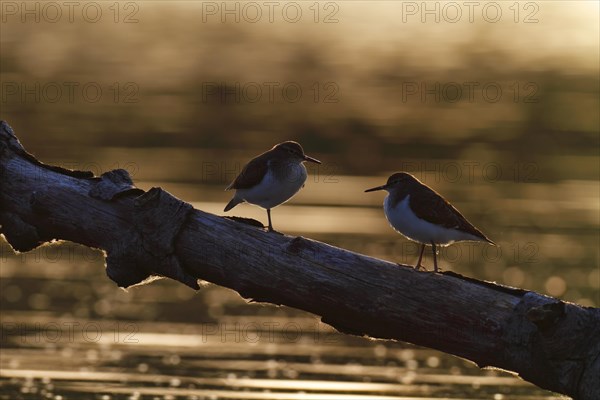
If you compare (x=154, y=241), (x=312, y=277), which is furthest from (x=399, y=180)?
(x=154, y=241)

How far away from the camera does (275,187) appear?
12977mm

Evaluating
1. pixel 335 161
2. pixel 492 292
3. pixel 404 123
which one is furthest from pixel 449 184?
pixel 492 292

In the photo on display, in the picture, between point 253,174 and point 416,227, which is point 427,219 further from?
point 253,174

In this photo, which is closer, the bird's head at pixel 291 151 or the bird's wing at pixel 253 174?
the bird's wing at pixel 253 174

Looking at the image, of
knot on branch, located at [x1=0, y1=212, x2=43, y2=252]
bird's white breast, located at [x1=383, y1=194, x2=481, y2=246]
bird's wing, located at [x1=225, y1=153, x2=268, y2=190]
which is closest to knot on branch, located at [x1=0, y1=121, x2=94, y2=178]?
knot on branch, located at [x1=0, y1=212, x2=43, y2=252]

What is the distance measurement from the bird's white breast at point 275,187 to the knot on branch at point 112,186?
6.87 ft

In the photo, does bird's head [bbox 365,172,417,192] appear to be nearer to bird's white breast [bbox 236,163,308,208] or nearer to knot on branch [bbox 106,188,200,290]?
bird's white breast [bbox 236,163,308,208]

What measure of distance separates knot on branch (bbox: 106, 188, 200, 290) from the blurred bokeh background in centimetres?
345

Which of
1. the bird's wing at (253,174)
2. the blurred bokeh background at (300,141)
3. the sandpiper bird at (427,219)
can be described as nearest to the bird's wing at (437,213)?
the sandpiper bird at (427,219)

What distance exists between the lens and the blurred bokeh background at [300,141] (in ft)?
50.4

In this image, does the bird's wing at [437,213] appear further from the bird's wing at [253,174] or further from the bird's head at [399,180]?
the bird's wing at [253,174]

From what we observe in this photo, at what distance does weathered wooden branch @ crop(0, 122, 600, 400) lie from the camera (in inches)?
394

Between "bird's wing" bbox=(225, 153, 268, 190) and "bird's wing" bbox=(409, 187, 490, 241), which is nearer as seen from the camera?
"bird's wing" bbox=(409, 187, 490, 241)

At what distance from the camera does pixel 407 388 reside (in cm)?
1465
